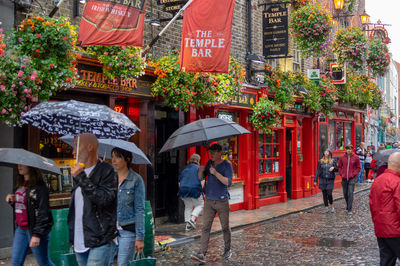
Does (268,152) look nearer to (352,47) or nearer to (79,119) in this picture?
(352,47)

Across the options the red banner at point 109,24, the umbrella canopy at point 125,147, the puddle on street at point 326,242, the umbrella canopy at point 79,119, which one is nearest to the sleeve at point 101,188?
the umbrella canopy at point 79,119

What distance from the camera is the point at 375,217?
5598 millimetres

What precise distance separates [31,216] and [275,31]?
37.4 ft

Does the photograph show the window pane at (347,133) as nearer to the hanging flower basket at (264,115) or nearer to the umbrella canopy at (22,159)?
the hanging flower basket at (264,115)

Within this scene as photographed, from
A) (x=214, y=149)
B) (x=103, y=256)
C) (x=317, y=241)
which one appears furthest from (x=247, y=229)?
(x=103, y=256)

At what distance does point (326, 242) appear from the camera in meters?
9.47

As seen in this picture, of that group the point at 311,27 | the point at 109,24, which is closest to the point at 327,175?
the point at 311,27

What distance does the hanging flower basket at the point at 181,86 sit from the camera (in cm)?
1074

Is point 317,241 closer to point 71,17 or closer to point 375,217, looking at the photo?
point 375,217

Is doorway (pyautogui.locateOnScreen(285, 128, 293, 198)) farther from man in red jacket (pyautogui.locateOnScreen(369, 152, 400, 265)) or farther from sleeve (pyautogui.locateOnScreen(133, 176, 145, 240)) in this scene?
sleeve (pyautogui.locateOnScreen(133, 176, 145, 240))

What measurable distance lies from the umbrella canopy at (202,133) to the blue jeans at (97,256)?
3285 millimetres

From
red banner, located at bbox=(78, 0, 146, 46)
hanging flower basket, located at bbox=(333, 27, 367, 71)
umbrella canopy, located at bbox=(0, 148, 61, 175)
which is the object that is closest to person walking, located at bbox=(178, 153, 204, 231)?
red banner, located at bbox=(78, 0, 146, 46)

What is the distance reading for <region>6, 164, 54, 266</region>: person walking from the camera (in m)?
5.38

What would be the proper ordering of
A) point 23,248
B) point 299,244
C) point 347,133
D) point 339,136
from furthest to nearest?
point 347,133 → point 339,136 → point 299,244 → point 23,248
